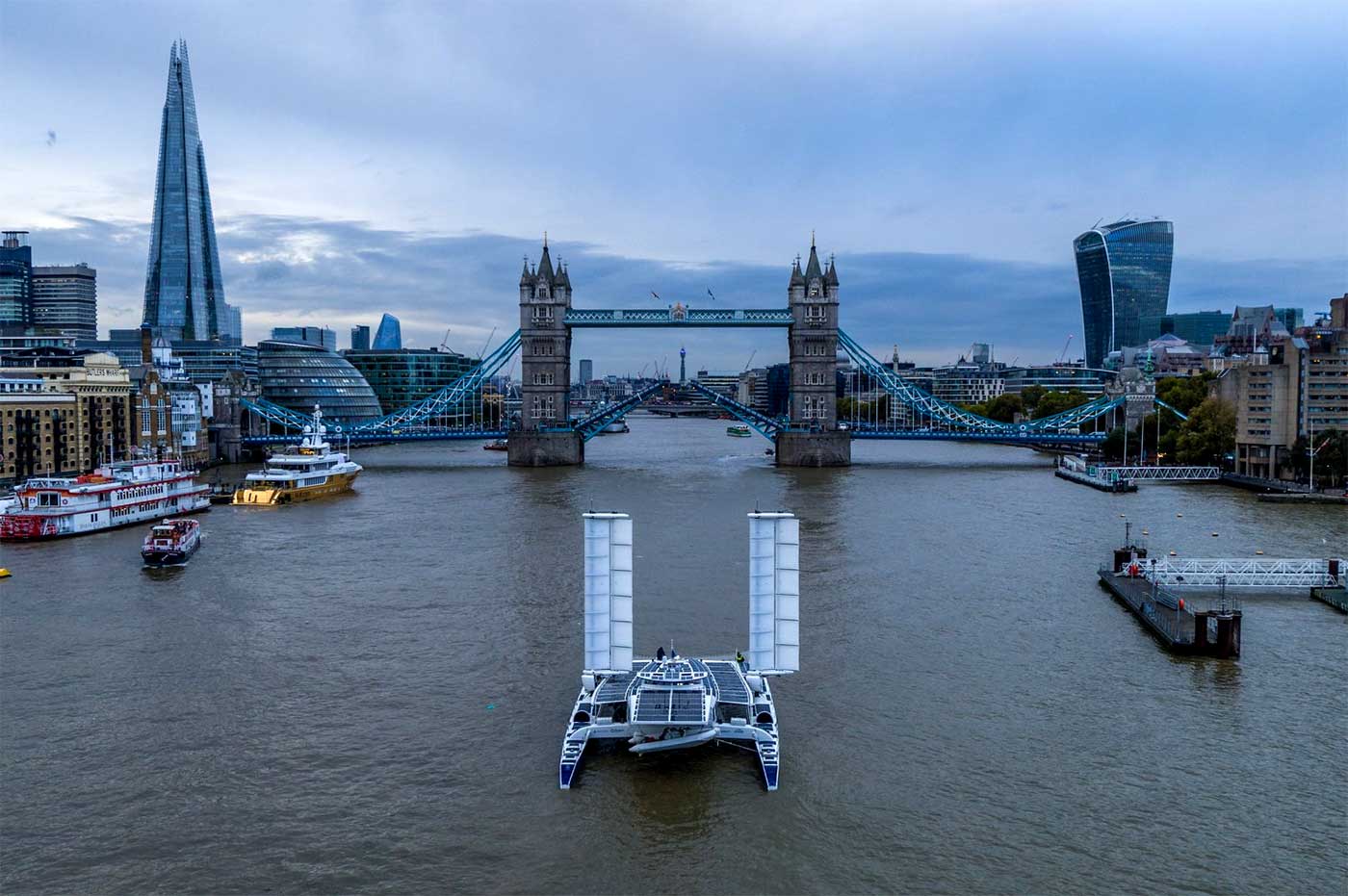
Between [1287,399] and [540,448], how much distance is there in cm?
4209

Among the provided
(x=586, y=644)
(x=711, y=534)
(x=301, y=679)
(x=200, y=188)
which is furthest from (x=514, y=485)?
(x=200, y=188)

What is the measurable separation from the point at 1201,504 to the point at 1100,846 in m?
38.1

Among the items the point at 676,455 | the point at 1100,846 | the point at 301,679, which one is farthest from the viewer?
the point at 676,455

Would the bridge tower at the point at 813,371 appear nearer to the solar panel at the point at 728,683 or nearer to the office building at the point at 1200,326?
the solar panel at the point at 728,683

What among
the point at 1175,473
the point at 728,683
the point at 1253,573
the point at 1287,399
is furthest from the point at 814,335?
the point at 728,683

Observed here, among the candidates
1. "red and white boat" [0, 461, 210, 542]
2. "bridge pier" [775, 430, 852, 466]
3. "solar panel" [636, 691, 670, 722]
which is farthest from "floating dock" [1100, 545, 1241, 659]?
"bridge pier" [775, 430, 852, 466]

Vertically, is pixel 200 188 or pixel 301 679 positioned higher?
pixel 200 188

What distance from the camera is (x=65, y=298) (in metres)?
144

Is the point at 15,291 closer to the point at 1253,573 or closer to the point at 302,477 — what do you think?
the point at 302,477

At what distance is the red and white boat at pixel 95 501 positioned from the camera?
36.5m

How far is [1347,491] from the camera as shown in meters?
48.9

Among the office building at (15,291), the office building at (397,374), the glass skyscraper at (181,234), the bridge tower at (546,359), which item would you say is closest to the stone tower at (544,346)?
the bridge tower at (546,359)

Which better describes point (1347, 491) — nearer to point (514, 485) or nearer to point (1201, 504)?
point (1201, 504)

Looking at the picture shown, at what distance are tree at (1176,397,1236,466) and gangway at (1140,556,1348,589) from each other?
35040 mm
